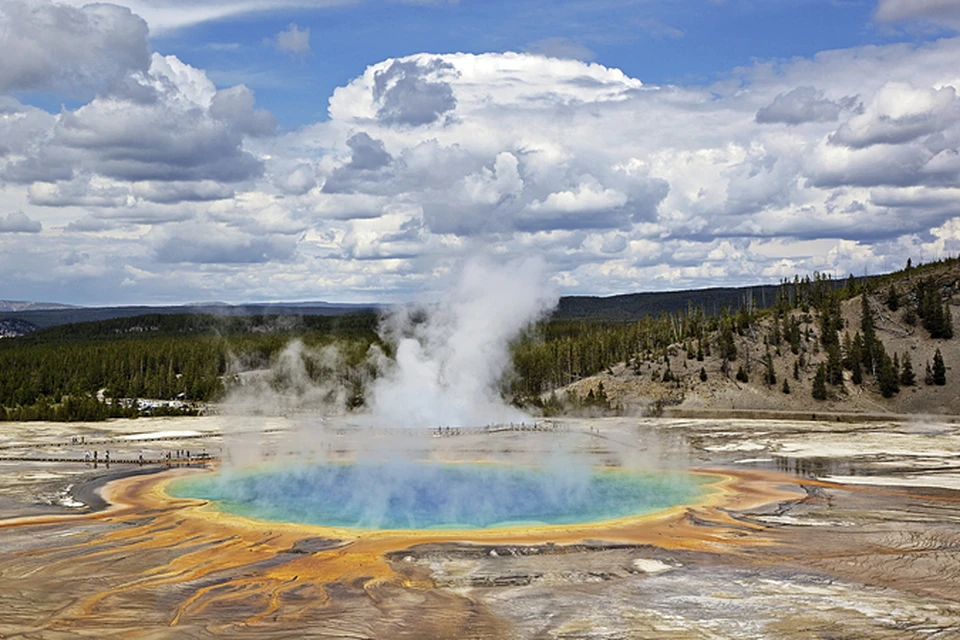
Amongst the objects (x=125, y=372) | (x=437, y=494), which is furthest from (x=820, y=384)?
(x=125, y=372)

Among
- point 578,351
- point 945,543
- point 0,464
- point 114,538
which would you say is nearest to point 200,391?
point 578,351

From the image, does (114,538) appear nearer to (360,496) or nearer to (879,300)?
(360,496)

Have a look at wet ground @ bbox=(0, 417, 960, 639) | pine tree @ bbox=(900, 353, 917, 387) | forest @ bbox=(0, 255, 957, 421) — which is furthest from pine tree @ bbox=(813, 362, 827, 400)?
wet ground @ bbox=(0, 417, 960, 639)

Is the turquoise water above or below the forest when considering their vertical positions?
below

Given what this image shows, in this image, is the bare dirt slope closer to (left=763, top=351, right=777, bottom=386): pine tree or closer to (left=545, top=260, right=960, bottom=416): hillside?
(left=545, top=260, right=960, bottom=416): hillside

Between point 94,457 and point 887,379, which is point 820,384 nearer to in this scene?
point 887,379

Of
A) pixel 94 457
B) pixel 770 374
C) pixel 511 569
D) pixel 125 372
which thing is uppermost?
pixel 125 372
